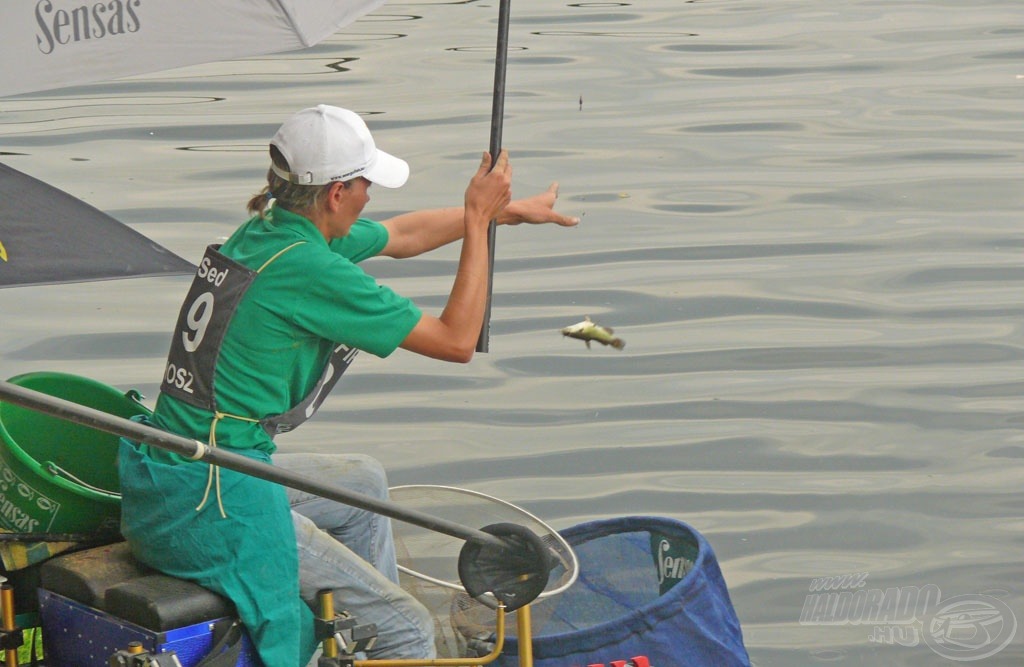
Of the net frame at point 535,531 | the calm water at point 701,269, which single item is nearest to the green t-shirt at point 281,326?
the net frame at point 535,531

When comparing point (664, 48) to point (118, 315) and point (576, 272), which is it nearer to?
point (576, 272)

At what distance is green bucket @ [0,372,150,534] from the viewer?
320 centimetres

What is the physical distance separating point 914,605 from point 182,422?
2743 mm

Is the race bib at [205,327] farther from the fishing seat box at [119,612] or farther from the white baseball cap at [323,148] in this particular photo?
the fishing seat box at [119,612]

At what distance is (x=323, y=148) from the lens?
320 cm

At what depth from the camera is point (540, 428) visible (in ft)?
20.6

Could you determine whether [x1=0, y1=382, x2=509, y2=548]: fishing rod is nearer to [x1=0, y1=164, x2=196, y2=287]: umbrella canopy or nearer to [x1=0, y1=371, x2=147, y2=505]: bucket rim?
[x1=0, y1=371, x2=147, y2=505]: bucket rim

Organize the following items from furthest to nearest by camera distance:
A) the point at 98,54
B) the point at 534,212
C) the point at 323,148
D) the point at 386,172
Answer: the point at 534,212 < the point at 98,54 < the point at 386,172 < the point at 323,148

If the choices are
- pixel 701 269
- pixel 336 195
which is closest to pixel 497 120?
pixel 336 195

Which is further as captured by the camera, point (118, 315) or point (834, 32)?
point (834, 32)

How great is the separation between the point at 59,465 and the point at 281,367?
635mm

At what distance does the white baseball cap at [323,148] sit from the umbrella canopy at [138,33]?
0.70 metres

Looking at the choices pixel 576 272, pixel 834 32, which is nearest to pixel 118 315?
pixel 576 272

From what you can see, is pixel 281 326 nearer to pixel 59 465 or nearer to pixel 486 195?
pixel 486 195
